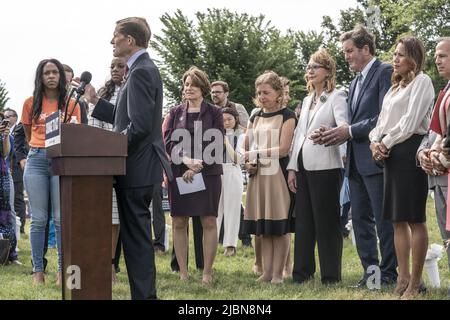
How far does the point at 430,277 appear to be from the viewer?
6.44 m

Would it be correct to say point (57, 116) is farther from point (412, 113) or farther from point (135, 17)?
point (412, 113)

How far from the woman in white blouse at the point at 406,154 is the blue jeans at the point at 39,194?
299 cm

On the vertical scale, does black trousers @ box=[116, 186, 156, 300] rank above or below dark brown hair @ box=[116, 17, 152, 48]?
below

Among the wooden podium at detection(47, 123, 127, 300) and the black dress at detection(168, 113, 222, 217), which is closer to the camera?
the wooden podium at detection(47, 123, 127, 300)

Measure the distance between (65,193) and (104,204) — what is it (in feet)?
0.84

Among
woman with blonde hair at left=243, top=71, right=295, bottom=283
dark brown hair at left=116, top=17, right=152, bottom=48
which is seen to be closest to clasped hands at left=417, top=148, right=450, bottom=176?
woman with blonde hair at left=243, top=71, right=295, bottom=283

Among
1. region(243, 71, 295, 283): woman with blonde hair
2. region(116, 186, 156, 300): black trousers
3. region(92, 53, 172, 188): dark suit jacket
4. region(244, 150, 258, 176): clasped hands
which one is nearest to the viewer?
region(92, 53, 172, 188): dark suit jacket

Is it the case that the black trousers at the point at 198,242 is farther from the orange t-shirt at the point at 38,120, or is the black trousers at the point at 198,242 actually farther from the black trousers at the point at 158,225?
the orange t-shirt at the point at 38,120

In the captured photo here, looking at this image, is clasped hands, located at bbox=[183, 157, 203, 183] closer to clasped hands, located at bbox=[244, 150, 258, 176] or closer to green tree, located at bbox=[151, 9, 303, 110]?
clasped hands, located at bbox=[244, 150, 258, 176]

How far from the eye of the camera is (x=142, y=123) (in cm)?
500

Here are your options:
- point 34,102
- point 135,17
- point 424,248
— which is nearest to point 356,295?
point 424,248

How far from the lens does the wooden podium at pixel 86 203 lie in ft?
14.9

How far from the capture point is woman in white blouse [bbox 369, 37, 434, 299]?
5.71 meters

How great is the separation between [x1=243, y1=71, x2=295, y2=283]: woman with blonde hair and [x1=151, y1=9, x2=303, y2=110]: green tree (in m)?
32.2
